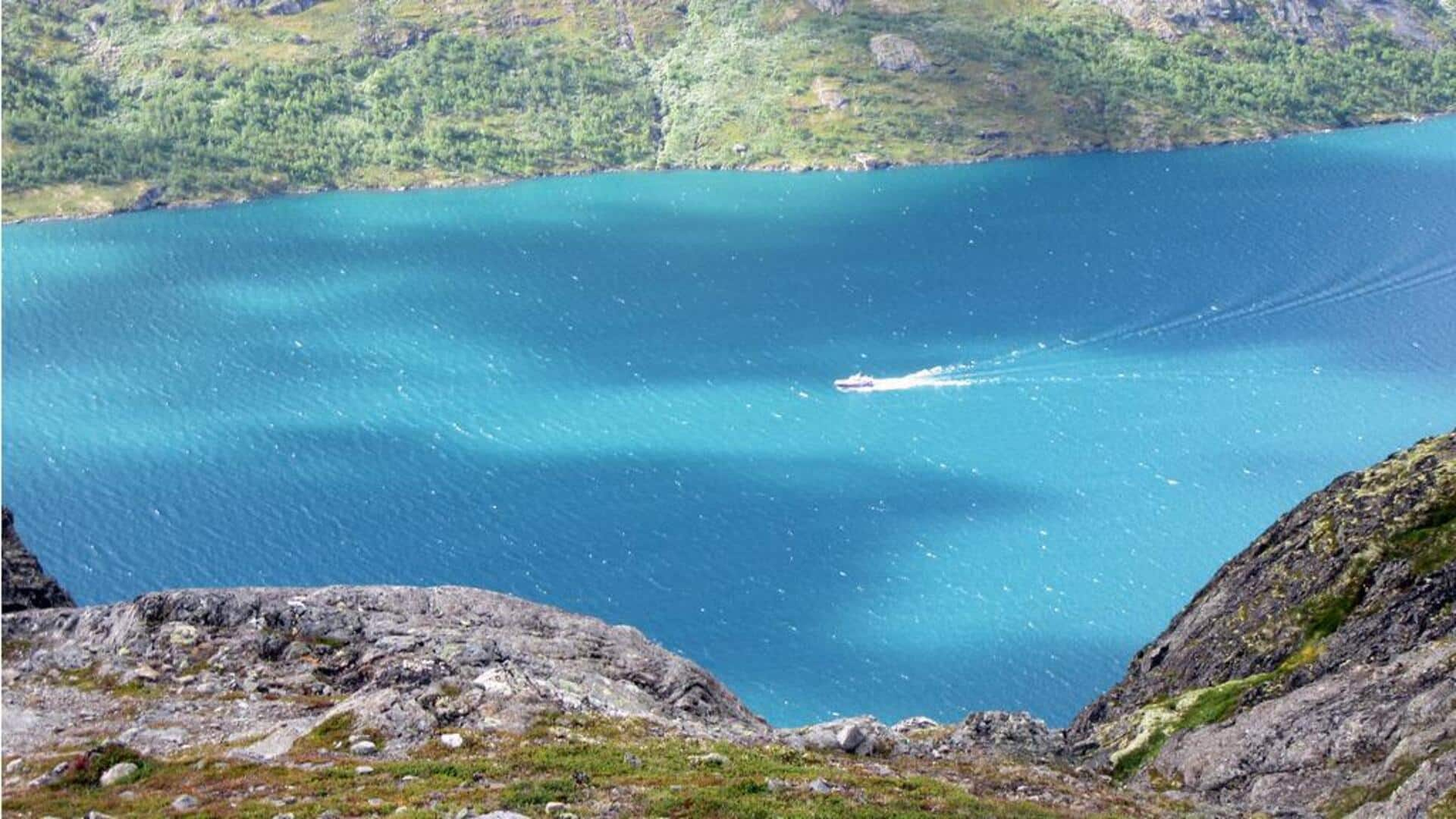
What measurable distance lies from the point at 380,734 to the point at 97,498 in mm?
107155

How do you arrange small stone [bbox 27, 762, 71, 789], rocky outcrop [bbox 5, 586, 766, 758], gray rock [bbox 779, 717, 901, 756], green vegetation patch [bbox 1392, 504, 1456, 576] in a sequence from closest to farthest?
A: small stone [bbox 27, 762, 71, 789], rocky outcrop [bbox 5, 586, 766, 758], gray rock [bbox 779, 717, 901, 756], green vegetation patch [bbox 1392, 504, 1456, 576]

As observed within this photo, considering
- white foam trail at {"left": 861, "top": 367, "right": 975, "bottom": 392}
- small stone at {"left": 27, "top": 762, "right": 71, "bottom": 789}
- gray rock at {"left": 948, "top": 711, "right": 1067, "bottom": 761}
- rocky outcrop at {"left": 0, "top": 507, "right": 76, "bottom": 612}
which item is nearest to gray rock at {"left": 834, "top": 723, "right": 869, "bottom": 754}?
gray rock at {"left": 948, "top": 711, "right": 1067, "bottom": 761}

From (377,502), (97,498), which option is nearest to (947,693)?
(377,502)

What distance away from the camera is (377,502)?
454 ft

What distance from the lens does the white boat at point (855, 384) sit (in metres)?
165

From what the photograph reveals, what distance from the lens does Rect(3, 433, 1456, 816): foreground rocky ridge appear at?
3872cm

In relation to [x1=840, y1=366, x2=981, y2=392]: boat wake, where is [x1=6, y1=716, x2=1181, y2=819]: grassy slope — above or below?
above

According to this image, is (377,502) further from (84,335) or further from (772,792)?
(772,792)

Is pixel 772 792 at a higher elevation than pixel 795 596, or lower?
higher

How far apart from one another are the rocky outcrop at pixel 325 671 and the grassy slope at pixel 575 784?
1.79 meters

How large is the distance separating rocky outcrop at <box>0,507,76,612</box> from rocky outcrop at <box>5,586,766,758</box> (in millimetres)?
4731

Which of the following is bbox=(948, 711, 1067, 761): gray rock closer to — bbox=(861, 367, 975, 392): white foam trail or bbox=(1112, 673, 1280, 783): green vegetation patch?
bbox=(1112, 673, 1280, 783): green vegetation patch

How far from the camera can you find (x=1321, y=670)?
50.2 metres

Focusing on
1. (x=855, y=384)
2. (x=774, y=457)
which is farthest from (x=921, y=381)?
(x=774, y=457)
